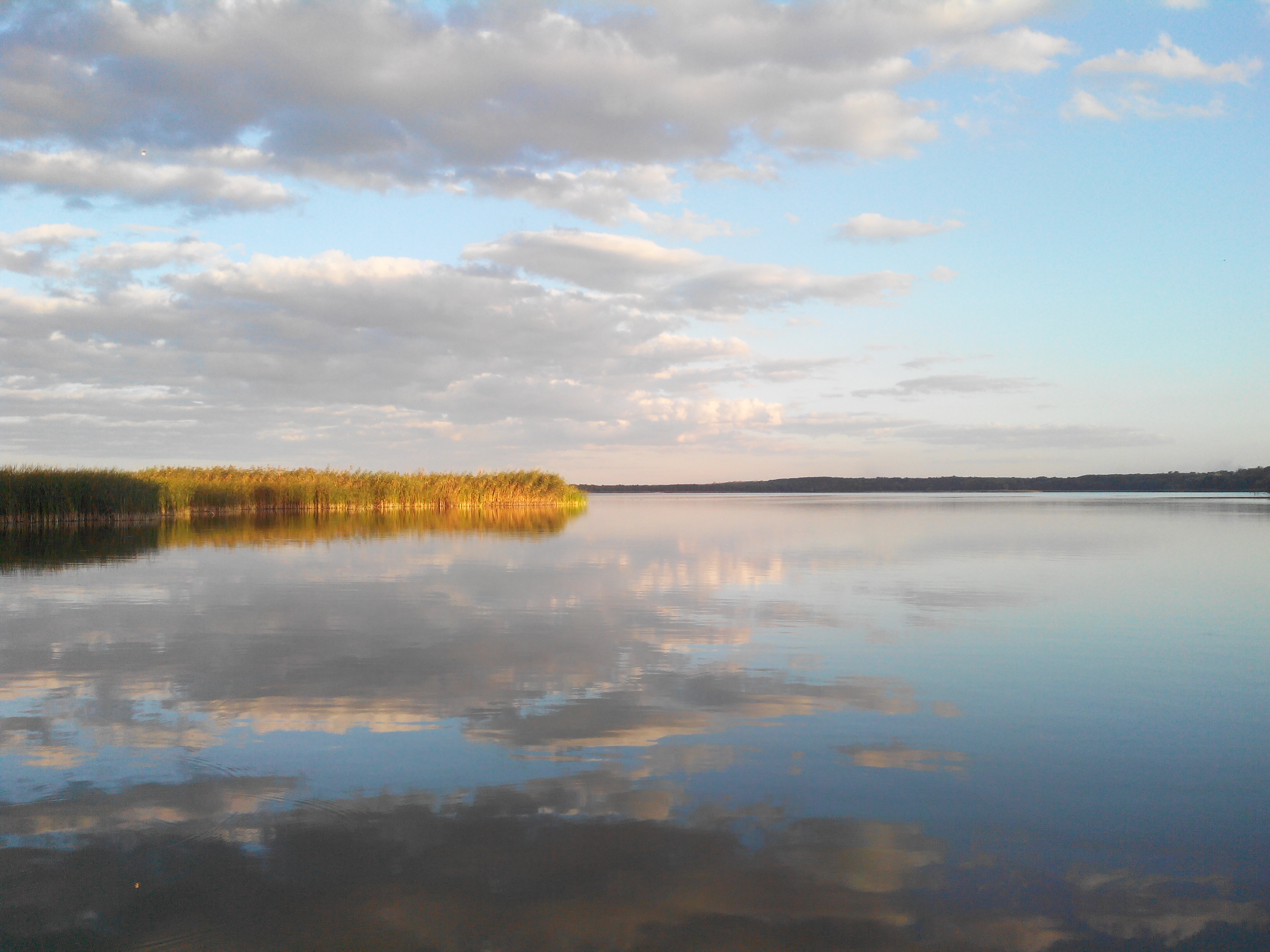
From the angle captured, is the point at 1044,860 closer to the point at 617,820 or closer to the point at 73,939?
the point at 617,820

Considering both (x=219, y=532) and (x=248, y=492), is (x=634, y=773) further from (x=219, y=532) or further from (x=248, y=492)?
(x=248, y=492)

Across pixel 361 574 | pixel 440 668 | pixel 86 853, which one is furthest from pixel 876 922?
→ pixel 361 574

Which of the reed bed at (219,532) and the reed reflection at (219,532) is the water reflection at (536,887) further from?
the reed reflection at (219,532)

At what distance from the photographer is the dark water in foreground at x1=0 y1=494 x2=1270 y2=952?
296 cm

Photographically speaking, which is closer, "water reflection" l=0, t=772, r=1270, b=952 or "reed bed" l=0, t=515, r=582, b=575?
"water reflection" l=0, t=772, r=1270, b=952

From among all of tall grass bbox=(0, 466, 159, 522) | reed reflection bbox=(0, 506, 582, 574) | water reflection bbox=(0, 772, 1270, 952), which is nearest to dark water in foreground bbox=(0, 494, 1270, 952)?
water reflection bbox=(0, 772, 1270, 952)

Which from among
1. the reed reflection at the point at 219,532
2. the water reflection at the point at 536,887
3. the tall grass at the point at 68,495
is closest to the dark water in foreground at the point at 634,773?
the water reflection at the point at 536,887

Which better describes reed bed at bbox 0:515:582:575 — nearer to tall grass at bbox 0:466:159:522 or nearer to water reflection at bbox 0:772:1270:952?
tall grass at bbox 0:466:159:522

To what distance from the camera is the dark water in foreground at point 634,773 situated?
296cm

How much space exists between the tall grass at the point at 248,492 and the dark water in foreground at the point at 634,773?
20.4 m

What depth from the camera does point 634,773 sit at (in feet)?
14.0

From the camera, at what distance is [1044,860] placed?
11.0ft

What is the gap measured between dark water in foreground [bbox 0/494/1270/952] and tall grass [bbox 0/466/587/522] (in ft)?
66.8

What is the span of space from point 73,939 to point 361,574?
1058cm
